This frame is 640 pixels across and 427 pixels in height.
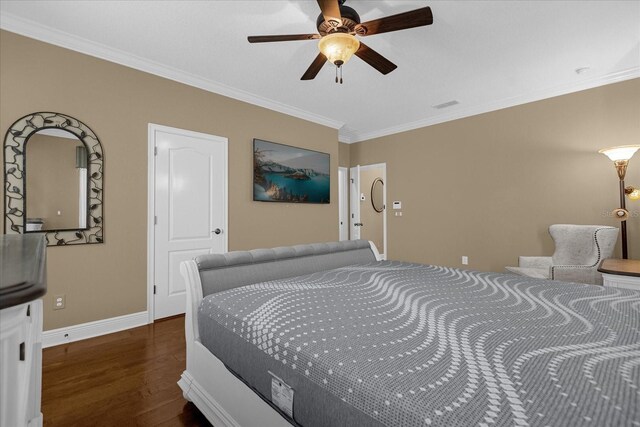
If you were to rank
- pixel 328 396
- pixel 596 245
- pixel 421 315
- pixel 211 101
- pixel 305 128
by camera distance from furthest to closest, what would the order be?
pixel 305 128
pixel 211 101
pixel 596 245
pixel 421 315
pixel 328 396

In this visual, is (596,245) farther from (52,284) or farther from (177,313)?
(52,284)

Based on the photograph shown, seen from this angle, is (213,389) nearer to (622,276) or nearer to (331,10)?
(331,10)

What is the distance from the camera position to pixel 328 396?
886 millimetres

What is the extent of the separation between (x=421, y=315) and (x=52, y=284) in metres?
3.04

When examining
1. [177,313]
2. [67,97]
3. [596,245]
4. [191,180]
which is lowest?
[177,313]

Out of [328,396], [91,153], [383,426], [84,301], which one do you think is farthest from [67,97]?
[383,426]

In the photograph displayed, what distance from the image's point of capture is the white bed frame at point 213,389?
47.7 inches

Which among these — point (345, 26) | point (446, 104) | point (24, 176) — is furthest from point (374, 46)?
point (24, 176)

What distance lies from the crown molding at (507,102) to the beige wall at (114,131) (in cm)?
265

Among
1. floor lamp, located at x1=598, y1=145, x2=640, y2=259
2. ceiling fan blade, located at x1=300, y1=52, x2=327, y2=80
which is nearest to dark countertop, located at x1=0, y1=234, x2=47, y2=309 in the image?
ceiling fan blade, located at x1=300, y1=52, x2=327, y2=80

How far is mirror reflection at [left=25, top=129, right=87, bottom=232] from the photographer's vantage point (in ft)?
8.28

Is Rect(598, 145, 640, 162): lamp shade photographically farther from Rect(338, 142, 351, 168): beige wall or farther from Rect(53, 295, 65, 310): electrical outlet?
Rect(53, 295, 65, 310): electrical outlet

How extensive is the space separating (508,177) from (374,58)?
113 inches

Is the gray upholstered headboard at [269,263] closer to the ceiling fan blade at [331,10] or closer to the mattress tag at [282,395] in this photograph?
the mattress tag at [282,395]
